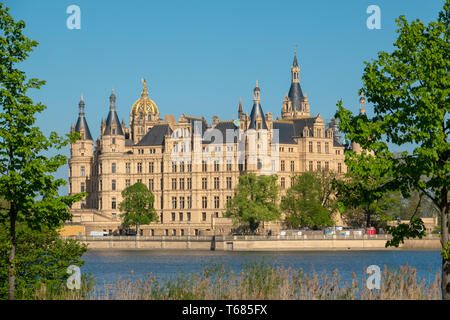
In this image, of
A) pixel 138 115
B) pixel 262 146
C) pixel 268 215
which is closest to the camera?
pixel 268 215

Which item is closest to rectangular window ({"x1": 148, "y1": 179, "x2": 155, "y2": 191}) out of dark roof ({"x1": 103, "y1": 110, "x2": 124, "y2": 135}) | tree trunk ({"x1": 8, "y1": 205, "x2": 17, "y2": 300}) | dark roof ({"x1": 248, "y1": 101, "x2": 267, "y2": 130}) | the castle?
the castle

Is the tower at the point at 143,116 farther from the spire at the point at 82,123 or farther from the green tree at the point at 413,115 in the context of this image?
the green tree at the point at 413,115

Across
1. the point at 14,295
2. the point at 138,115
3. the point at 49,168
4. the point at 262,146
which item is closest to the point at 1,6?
the point at 49,168

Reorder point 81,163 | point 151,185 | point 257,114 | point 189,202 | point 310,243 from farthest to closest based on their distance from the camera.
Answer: point 81,163, point 151,185, point 189,202, point 257,114, point 310,243

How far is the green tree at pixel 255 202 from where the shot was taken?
332 ft

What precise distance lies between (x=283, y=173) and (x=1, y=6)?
94.4 meters

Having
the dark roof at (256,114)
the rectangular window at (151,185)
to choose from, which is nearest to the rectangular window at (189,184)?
the rectangular window at (151,185)

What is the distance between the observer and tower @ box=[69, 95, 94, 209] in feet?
433

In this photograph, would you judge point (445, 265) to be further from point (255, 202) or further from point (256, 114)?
point (256, 114)

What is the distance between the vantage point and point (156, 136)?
126062mm

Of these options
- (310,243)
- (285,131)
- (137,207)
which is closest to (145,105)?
(285,131)

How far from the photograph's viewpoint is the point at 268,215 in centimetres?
10138

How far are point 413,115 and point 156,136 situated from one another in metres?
102
